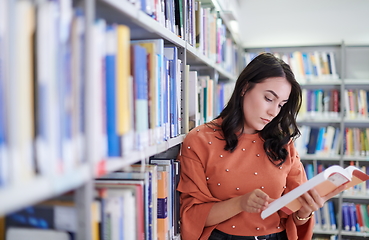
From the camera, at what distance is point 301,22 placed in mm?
3697

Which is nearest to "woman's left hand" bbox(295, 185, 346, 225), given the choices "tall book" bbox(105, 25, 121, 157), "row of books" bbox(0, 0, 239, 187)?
"row of books" bbox(0, 0, 239, 187)

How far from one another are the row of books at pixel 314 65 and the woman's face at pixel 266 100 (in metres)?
2.14

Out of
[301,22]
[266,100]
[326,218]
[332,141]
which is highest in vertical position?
[301,22]

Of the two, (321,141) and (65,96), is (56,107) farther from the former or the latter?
(321,141)

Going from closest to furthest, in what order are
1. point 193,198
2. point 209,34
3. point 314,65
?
1. point 193,198
2. point 209,34
3. point 314,65

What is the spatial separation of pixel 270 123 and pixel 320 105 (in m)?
2.10

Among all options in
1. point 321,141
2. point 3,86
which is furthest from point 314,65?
point 3,86

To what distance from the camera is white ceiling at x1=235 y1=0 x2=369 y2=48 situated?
3.56 metres

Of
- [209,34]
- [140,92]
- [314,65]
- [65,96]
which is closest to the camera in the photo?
[65,96]

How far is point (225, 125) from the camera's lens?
58.3 inches

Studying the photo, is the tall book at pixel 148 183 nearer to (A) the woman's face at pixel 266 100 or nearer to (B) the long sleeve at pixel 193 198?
(B) the long sleeve at pixel 193 198

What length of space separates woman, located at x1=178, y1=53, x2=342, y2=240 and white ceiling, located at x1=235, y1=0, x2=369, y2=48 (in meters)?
2.25

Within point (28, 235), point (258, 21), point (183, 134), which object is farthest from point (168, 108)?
point (258, 21)

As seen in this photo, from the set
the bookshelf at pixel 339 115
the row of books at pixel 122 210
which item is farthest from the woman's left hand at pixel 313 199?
the bookshelf at pixel 339 115
